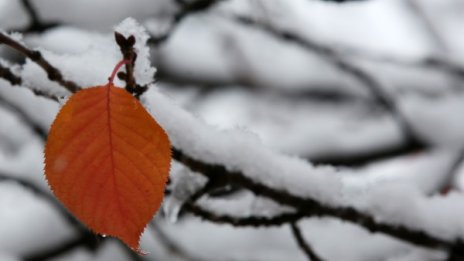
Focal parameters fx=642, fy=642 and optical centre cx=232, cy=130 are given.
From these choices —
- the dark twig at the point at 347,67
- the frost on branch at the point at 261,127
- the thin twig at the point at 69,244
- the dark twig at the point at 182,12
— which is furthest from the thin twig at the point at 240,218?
the dark twig at the point at 347,67

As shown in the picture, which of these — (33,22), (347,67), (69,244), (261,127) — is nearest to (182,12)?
(33,22)

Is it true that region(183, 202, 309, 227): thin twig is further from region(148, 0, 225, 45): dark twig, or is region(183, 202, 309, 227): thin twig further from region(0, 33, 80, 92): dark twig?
region(148, 0, 225, 45): dark twig

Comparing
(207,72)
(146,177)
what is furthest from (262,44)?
(146,177)

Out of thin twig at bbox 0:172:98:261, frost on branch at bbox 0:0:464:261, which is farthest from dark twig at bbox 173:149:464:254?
thin twig at bbox 0:172:98:261

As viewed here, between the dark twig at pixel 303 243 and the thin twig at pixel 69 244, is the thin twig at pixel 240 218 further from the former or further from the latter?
the thin twig at pixel 69 244

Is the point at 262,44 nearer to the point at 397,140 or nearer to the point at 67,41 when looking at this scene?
the point at 397,140

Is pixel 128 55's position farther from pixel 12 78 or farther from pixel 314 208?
pixel 314 208
